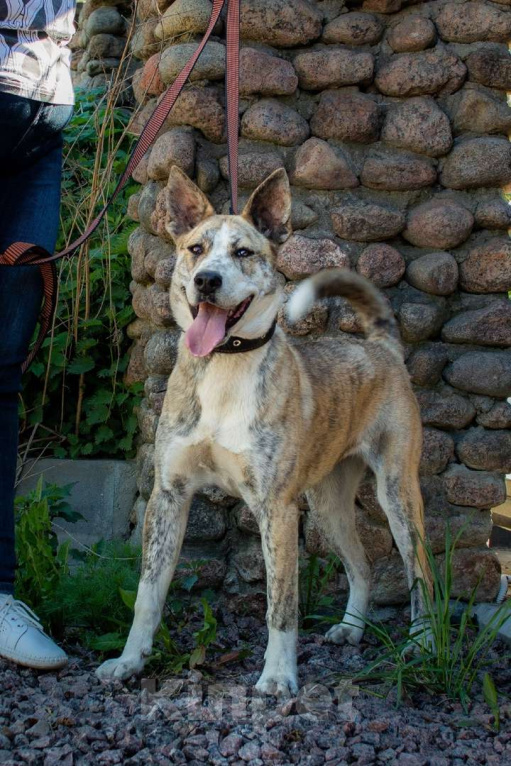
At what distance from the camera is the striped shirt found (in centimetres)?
270

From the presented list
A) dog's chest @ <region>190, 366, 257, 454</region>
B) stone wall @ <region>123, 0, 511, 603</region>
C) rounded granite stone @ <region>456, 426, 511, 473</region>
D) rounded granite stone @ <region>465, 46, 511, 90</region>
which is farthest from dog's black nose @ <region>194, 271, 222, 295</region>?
rounded granite stone @ <region>465, 46, 511, 90</region>

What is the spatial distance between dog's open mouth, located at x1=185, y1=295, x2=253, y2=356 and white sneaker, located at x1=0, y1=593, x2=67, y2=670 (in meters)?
1.09

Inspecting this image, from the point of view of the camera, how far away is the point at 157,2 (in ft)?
14.0

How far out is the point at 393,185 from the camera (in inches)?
161

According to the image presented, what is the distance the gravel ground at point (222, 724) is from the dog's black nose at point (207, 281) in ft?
4.32

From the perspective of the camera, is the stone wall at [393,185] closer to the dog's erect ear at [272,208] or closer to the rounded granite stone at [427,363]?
the rounded granite stone at [427,363]

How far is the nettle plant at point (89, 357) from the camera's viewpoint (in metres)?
4.82

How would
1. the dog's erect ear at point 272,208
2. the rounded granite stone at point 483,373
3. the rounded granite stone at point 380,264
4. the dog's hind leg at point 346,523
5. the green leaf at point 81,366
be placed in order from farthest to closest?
the green leaf at point 81,366 < the rounded granite stone at point 380,264 < the rounded granite stone at point 483,373 < the dog's hind leg at point 346,523 < the dog's erect ear at point 272,208

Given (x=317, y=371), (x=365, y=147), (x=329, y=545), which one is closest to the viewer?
(x=317, y=371)

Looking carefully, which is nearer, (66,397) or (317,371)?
(317,371)

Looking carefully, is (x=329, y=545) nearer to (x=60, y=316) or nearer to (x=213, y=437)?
(x=213, y=437)

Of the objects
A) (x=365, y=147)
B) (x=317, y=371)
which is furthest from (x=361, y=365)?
(x=365, y=147)

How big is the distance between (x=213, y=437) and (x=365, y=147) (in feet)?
6.07

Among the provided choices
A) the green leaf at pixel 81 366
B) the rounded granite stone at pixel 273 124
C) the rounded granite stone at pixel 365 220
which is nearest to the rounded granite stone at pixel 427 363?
the rounded granite stone at pixel 365 220
